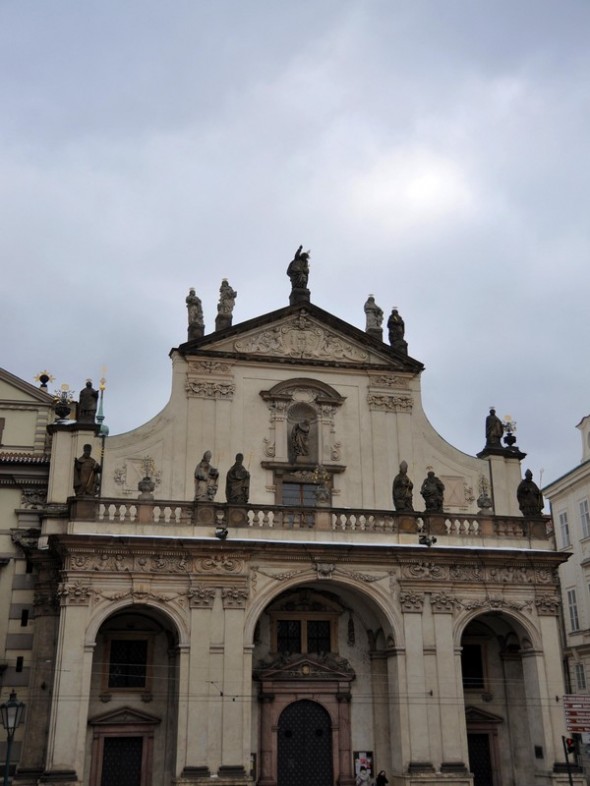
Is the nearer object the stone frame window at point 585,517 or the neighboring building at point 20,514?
the neighboring building at point 20,514

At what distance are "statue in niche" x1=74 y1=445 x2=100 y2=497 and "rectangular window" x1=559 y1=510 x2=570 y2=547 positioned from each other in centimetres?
2168

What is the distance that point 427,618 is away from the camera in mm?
24531

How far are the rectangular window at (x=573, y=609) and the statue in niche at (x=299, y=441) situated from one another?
49.4 feet

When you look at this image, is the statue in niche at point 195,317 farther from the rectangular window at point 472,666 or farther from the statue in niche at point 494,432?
the rectangular window at point 472,666

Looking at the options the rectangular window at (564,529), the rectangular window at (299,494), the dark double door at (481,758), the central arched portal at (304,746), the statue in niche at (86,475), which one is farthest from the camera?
the rectangular window at (564,529)

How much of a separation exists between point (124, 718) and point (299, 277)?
15.3 metres

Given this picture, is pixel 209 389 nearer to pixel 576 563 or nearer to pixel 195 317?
pixel 195 317

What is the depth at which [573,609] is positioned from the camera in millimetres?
35406

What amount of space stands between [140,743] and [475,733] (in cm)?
976

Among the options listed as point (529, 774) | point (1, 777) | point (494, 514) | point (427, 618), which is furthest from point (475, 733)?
point (1, 777)

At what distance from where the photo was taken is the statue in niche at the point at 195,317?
28.3 m

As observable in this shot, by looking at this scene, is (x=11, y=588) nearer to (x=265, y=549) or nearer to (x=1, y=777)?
(x=1, y=777)

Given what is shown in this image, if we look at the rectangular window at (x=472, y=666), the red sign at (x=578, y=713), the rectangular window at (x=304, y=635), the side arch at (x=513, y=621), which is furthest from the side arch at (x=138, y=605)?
the red sign at (x=578, y=713)

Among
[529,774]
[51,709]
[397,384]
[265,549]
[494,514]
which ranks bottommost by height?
[529,774]
